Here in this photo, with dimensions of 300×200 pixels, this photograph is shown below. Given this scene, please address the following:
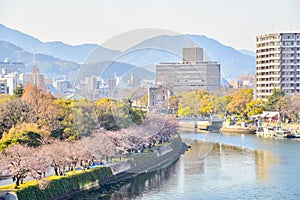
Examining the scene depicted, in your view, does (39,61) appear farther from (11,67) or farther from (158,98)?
(158,98)

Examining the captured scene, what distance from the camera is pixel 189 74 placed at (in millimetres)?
37750

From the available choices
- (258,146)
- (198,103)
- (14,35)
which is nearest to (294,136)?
(258,146)

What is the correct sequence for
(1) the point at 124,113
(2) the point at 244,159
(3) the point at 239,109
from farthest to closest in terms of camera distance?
(3) the point at 239,109 < (1) the point at 124,113 < (2) the point at 244,159

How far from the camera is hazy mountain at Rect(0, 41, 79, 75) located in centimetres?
10021

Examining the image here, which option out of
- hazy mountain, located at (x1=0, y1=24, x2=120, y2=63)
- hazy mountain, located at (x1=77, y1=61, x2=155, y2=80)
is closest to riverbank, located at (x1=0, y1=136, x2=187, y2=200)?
hazy mountain, located at (x1=77, y1=61, x2=155, y2=80)

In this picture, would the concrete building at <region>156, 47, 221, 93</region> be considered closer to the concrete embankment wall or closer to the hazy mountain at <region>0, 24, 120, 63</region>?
the concrete embankment wall

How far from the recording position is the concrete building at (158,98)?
26.8 metres

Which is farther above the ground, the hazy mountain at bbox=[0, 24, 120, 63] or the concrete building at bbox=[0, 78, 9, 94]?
the hazy mountain at bbox=[0, 24, 120, 63]

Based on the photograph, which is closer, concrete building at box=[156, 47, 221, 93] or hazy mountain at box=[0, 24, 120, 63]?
concrete building at box=[156, 47, 221, 93]

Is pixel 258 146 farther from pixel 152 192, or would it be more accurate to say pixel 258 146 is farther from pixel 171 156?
pixel 152 192

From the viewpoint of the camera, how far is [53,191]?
482 inches

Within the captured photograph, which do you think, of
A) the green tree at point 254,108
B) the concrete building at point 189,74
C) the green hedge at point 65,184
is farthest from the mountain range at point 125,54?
the green hedge at point 65,184

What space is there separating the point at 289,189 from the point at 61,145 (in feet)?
16.3

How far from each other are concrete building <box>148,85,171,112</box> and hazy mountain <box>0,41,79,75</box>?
2548 inches
